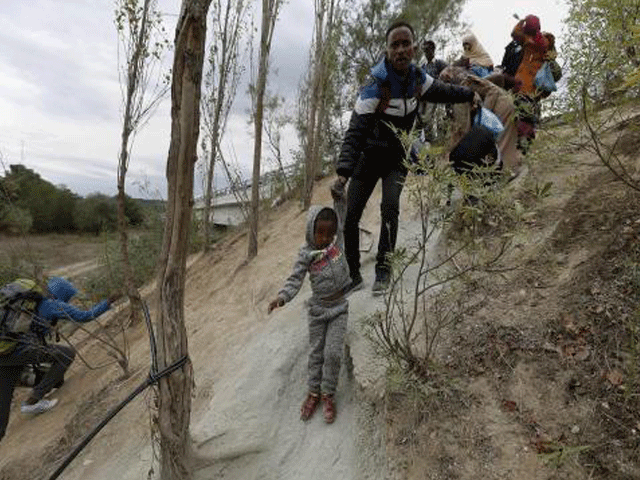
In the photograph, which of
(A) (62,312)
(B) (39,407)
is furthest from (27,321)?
(B) (39,407)

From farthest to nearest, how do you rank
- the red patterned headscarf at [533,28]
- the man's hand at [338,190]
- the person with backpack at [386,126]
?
the red patterned headscarf at [533,28] → the man's hand at [338,190] → the person with backpack at [386,126]

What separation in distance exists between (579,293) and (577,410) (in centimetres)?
76

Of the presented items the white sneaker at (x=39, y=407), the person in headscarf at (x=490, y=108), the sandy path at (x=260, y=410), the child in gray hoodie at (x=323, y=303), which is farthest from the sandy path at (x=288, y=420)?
the white sneaker at (x=39, y=407)

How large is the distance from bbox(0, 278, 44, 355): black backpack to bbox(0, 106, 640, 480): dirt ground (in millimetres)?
1072

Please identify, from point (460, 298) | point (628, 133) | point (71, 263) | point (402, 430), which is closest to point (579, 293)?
point (460, 298)

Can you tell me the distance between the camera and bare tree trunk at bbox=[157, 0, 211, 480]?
2.44 m

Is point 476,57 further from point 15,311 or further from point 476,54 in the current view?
point 15,311

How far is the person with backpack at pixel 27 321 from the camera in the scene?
14.8ft

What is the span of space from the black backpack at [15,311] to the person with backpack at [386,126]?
3.26 meters

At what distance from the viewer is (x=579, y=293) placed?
8.76 feet

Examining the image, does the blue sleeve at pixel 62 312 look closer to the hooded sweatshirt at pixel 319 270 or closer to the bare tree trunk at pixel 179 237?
the bare tree trunk at pixel 179 237

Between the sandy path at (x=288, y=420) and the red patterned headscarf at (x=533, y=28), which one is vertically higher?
the red patterned headscarf at (x=533, y=28)

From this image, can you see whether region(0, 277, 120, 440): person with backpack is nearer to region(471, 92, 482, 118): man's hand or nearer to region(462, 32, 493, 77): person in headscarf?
region(471, 92, 482, 118): man's hand

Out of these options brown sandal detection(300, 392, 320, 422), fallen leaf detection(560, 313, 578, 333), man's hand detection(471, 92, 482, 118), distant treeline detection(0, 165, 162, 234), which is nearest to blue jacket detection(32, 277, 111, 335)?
brown sandal detection(300, 392, 320, 422)
